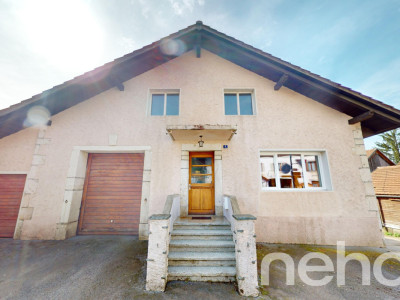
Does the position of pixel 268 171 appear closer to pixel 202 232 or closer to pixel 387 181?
pixel 202 232

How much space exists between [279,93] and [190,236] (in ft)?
19.9

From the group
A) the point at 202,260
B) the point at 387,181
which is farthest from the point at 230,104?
the point at 387,181

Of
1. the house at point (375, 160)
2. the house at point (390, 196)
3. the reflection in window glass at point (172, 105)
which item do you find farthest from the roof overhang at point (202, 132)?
the house at point (375, 160)

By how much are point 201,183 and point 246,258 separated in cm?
295

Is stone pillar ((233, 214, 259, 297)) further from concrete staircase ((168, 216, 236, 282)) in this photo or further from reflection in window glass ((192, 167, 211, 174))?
reflection in window glass ((192, 167, 211, 174))

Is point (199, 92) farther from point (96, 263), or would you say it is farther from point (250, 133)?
point (96, 263)

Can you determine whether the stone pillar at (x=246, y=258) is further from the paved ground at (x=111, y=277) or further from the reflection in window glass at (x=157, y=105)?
the reflection in window glass at (x=157, y=105)

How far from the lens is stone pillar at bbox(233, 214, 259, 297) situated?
9.53 ft

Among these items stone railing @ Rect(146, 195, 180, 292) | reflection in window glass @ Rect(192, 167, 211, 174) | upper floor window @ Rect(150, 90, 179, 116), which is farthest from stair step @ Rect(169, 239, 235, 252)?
upper floor window @ Rect(150, 90, 179, 116)

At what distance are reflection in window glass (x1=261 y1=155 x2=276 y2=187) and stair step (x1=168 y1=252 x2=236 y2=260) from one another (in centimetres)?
290

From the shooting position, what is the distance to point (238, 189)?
5367 mm

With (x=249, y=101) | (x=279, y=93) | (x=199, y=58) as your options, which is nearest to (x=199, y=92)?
(x=199, y=58)

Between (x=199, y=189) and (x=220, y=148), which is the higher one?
(x=220, y=148)

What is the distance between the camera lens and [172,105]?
6277 millimetres
